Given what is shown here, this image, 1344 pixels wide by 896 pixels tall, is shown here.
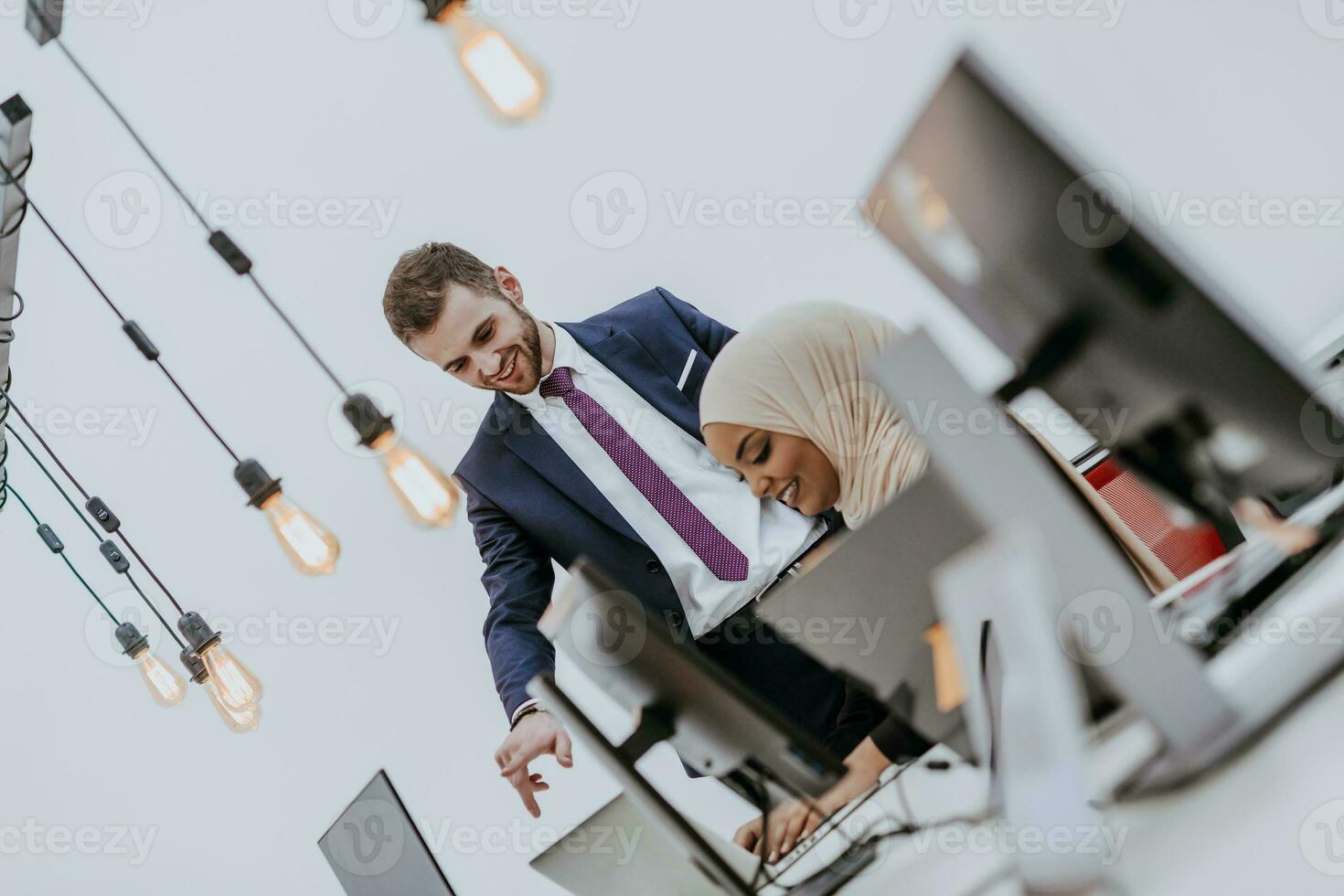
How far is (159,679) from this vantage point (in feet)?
9.29

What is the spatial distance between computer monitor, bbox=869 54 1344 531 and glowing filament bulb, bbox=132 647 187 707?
8.49 ft

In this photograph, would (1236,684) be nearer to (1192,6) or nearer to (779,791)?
(779,791)

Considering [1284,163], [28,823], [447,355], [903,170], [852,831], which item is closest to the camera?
[903,170]

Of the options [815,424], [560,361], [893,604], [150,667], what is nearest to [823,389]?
[815,424]

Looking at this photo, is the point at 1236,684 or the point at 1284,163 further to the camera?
the point at 1284,163

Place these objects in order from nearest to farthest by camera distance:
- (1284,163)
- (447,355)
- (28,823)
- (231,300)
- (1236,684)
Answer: (1236,684)
(447,355)
(1284,163)
(231,300)
(28,823)

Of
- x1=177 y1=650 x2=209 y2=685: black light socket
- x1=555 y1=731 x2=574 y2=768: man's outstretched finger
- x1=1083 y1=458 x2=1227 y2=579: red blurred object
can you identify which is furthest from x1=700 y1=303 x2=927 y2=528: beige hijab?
x1=177 y1=650 x2=209 y2=685: black light socket

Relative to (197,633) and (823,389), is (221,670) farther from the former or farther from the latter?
(823,389)

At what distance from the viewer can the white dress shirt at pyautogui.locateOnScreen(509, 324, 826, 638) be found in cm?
189

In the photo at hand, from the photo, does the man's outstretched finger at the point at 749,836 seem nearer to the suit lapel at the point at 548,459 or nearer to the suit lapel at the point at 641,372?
the suit lapel at the point at 548,459

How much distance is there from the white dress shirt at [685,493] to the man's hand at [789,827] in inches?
24.1

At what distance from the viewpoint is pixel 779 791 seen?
126cm

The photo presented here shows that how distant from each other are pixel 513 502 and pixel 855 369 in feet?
3.20

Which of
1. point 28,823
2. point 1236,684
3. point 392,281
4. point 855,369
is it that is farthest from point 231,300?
point 1236,684
